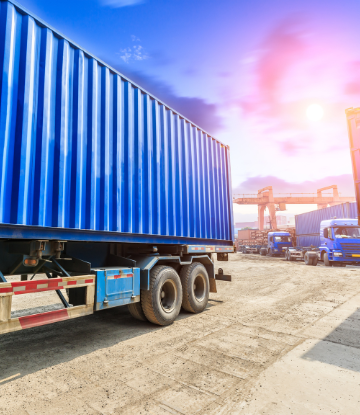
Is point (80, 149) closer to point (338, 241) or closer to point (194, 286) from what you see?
point (194, 286)

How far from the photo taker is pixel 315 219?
25.0 metres

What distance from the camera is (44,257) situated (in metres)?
4.38

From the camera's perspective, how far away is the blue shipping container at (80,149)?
11.6 feet

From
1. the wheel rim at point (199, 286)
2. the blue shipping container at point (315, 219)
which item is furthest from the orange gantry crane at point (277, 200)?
the wheel rim at point (199, 286)

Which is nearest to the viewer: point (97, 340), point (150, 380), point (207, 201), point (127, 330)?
point (150, 380)

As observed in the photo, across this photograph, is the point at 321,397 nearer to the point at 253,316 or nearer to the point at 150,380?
the point at 150,380

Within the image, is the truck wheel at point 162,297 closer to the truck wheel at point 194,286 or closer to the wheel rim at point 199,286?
the truck wheel at point 194,286

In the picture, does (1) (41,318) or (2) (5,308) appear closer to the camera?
(2) (5,308)

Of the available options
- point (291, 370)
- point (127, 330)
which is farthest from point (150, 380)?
point (127, 330)

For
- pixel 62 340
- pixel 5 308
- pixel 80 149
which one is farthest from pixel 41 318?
pixel 80 149

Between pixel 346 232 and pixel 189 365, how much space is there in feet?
52.7

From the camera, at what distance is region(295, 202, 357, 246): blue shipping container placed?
67.3 feet

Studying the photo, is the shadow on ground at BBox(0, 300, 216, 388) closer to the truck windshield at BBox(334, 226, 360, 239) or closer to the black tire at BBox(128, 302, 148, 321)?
the black tire at BBox(128, 302, 148, 321)

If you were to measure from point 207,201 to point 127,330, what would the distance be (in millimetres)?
3646
